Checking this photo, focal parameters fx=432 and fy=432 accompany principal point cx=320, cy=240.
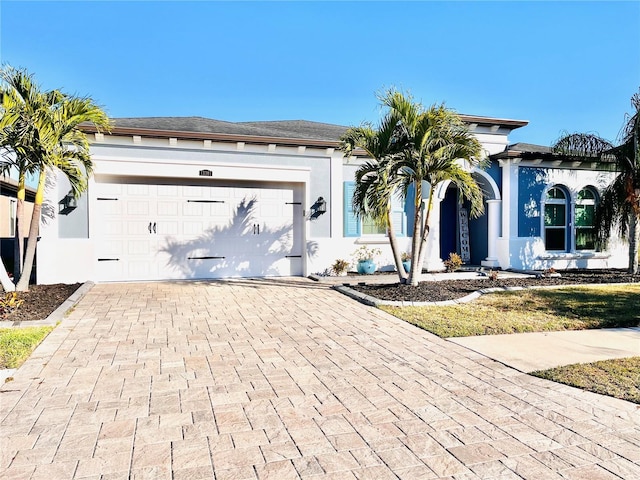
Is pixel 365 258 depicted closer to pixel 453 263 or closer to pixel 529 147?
pixel 453 263

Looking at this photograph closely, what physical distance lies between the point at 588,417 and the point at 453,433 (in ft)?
3.68

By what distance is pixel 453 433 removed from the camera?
2.96 meters

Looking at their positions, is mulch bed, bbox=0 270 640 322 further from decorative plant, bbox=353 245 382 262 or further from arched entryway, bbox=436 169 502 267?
arched entryway, bbox=436 169 502 267

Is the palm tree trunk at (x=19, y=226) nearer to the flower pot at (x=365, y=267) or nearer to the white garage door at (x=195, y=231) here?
the white garage door at (x=195, y=231)

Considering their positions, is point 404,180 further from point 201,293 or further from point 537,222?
point 537,222

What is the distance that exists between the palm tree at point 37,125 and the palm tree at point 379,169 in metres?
5.17

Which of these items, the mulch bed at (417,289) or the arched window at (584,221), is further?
the arched window at (584,221)

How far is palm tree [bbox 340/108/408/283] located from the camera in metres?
8.45

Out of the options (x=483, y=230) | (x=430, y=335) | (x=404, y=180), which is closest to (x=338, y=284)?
(x=404, y=180)

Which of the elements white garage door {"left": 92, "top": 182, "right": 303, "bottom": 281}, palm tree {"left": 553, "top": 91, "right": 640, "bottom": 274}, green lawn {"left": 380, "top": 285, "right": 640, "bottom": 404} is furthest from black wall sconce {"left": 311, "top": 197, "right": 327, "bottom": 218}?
palm tree {"left": 553, "top": 91, "right": 640, "bottom": 274}

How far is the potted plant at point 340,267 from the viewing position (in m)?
11.5

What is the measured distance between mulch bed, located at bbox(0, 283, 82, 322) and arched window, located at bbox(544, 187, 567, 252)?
42.5 feet

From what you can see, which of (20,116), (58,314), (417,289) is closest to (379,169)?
(417,289)

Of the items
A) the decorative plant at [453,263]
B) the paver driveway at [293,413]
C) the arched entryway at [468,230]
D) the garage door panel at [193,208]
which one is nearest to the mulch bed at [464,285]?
the decorative plant at [453,263]
